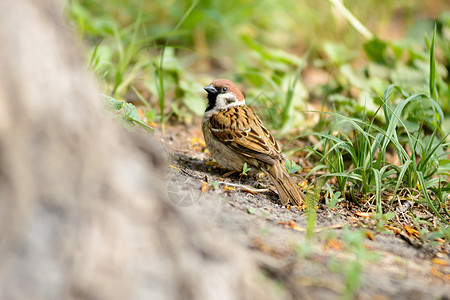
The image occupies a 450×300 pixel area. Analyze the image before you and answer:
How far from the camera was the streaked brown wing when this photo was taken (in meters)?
3.69

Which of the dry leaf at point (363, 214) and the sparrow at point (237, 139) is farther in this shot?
the sparrow at point (237, 139)

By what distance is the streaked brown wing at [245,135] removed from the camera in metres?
3.69

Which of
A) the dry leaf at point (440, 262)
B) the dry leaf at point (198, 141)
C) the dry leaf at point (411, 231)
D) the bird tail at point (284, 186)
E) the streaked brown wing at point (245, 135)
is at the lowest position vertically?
the dry leaf at point (198, 141)

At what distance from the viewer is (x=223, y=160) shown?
151 inches

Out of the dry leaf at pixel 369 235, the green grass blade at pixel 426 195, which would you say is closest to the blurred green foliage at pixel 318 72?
the green grass blade at pixel 426 195

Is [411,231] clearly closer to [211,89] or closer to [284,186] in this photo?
[284,186]

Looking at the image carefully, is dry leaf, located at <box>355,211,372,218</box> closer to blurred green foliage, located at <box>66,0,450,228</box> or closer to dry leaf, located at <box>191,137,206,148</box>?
blurred green foliage, located at <box>66,0,450,228</box>

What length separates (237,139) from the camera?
12.5ft

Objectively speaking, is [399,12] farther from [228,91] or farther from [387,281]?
[387,281]

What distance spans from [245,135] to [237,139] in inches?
3.2

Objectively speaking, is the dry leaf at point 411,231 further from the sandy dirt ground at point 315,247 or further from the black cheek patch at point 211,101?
the black cheek patch at point 211,101

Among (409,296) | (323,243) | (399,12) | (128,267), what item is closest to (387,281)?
(409,296)

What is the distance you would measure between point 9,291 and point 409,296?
161 centimetres

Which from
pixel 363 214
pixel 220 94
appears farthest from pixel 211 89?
pixel 363 214
